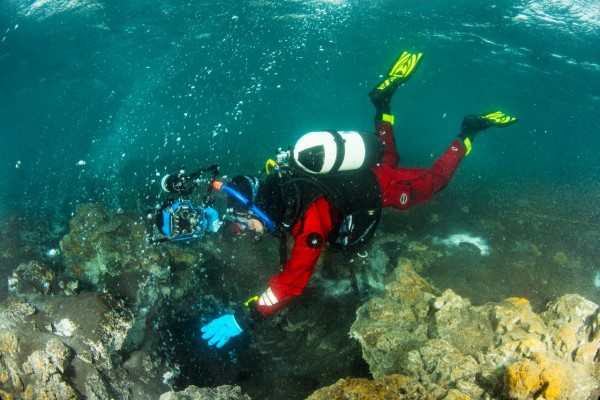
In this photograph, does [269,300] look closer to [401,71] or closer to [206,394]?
[206,394]

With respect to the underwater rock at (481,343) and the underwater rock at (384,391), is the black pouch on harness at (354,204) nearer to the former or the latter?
the underwater rock at (481,343)

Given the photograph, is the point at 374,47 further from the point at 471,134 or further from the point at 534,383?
the point at 534,383

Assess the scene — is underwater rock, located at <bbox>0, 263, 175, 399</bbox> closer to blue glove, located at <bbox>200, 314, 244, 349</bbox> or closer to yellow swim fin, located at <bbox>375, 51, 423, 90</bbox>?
blue glove, located at <bbox>200, 314, 244, 349</bbox>

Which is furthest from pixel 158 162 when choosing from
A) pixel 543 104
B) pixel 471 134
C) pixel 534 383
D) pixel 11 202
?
pixel 543 104

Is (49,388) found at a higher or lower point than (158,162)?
higher

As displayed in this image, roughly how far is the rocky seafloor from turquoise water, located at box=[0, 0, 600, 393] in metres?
0.93

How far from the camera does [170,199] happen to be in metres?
3.61

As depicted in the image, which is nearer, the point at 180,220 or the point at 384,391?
the point at 384,391

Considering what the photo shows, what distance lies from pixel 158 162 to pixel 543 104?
119 ft

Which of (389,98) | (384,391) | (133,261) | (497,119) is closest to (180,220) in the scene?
(384,391)

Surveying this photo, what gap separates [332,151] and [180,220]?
1.78 meters

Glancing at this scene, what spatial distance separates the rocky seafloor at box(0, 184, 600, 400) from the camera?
9.29ft

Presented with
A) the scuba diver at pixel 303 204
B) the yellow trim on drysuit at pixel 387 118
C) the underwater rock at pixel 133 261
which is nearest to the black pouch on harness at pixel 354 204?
the scuba diver at pixel 303 204

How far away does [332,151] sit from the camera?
3.85 meters
